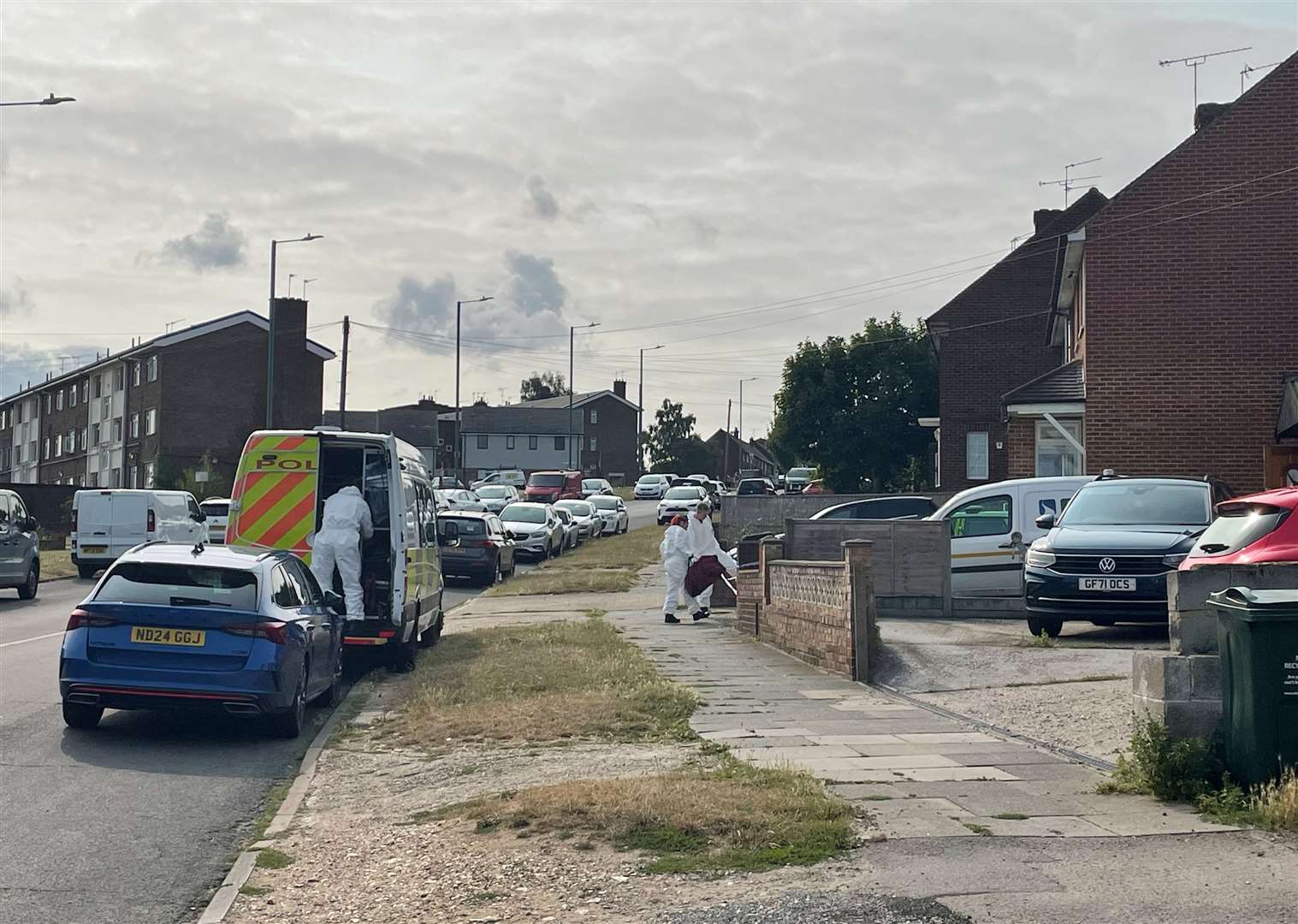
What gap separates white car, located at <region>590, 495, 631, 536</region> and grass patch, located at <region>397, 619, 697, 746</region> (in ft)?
114

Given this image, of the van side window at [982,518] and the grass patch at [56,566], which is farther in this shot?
the grass patch at [56,566]

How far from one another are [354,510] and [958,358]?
1402 inches

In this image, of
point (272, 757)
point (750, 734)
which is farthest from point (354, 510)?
point (750, 734)

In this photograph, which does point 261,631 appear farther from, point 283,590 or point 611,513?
point 611,513

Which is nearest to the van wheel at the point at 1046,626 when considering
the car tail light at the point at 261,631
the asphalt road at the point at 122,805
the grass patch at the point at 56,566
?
the asphalt road at the point at 122,805

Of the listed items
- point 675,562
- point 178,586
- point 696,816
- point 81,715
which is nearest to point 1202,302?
point 675,562

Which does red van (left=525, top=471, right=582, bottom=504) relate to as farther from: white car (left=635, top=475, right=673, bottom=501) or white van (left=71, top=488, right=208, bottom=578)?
white van (left=71, top=488, right=208, bottom=578)

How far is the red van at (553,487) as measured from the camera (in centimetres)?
6309

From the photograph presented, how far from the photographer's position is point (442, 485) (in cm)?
5578

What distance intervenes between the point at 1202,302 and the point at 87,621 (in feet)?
63.3

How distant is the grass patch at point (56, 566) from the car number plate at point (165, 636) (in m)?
Answer: 22.2

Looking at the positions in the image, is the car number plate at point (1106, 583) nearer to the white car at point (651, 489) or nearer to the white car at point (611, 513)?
the white car at point (611, 513)

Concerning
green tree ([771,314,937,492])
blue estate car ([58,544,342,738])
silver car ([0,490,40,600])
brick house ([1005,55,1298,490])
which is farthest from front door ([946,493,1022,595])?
green tree ([771,314,937,492])

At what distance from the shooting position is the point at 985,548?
19.2m
